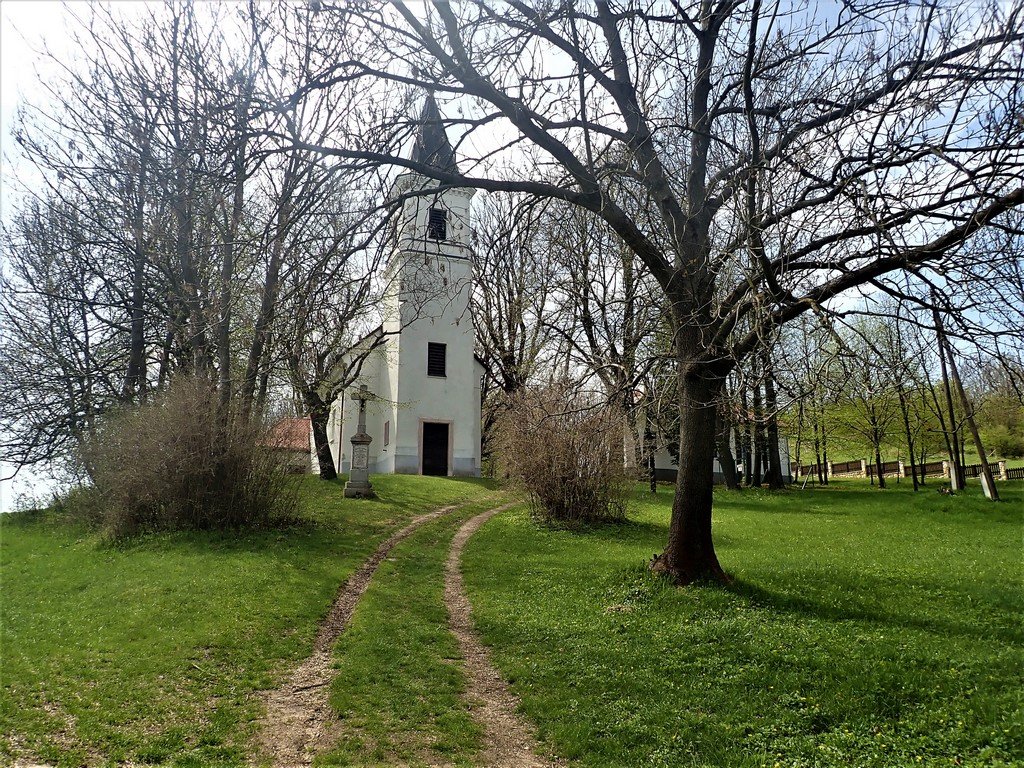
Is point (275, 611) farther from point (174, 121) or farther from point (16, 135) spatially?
point (16, 135)

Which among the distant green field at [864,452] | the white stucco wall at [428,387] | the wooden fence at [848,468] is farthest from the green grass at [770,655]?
the wooden fence at [848,468]

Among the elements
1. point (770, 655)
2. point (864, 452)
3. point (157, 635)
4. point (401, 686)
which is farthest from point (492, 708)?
point (864, 452)

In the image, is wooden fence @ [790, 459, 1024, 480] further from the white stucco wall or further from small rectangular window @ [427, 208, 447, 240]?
small rectangular window @ [427, 208, 447, 240]

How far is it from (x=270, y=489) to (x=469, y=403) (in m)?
15.5

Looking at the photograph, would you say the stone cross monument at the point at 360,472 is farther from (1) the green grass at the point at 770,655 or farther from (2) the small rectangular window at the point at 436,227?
(2) the small rectangular window at the point at 436,227

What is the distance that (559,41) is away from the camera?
822 centimetres

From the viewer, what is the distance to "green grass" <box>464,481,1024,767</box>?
15.7 ft

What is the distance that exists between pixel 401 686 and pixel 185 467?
9.49 metres

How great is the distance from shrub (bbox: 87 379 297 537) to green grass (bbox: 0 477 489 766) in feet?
2.35

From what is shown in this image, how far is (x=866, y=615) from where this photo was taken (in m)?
7.47

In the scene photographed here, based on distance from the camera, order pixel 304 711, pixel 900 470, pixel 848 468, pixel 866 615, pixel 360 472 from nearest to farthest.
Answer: pixel 304 711, pixel 866 615, pixel 360 472, pixel 900 470, pixel 848 468

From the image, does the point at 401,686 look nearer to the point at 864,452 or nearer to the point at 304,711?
the point at 304,711

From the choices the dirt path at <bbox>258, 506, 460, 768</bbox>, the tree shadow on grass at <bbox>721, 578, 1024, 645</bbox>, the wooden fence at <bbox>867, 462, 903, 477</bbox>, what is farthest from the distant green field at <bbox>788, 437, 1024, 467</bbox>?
the dirt path at <bbox>258, 506, 460, 768</bbox>

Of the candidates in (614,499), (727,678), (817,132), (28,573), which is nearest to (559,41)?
(817,132)
